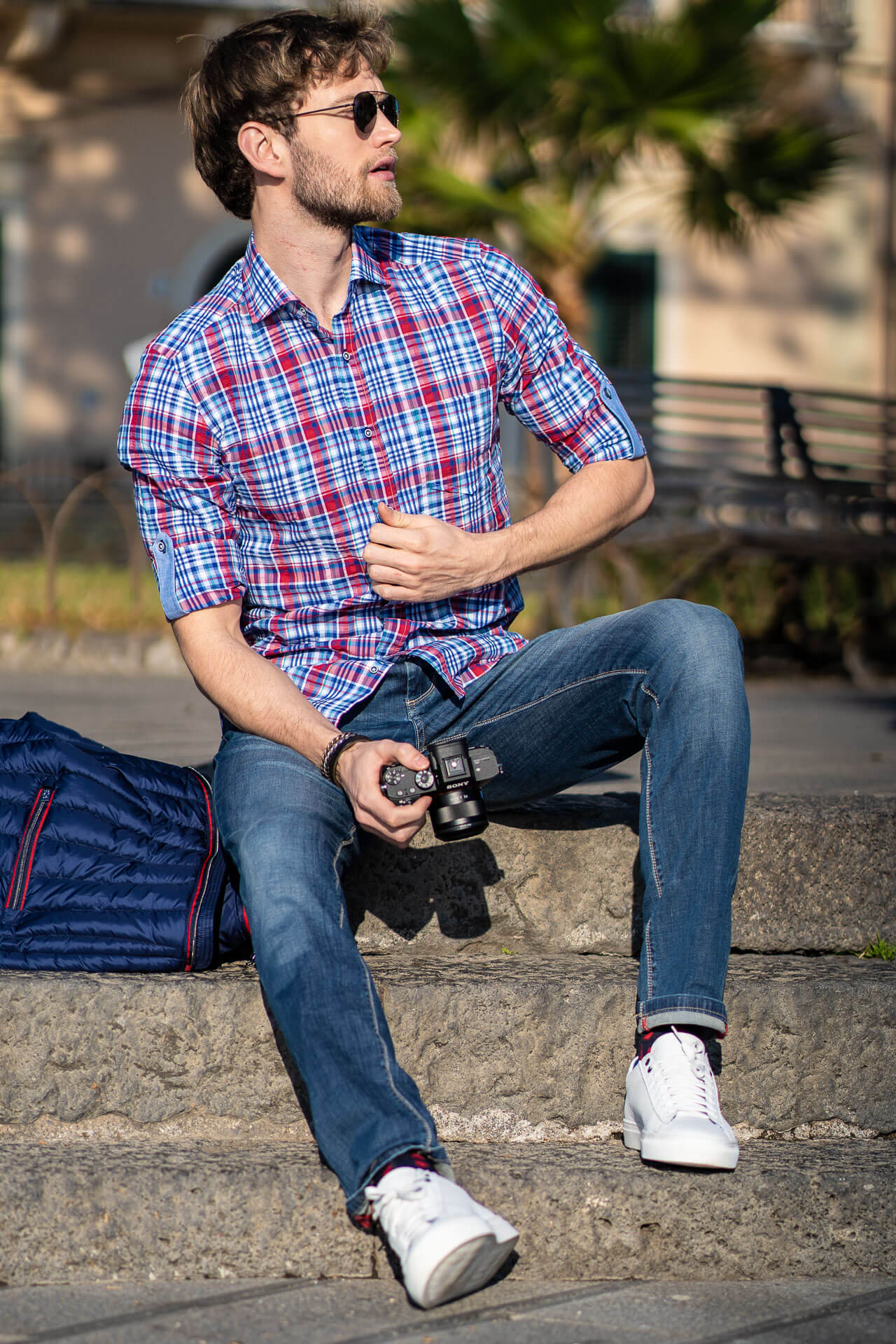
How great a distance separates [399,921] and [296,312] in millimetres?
1073

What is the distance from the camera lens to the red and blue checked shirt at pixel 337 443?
2498 millimetres

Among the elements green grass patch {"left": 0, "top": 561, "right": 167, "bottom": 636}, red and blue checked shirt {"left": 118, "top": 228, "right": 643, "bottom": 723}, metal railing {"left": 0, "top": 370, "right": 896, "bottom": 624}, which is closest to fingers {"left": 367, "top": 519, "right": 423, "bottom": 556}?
red and blue checked shirt {"left": 118, "top": 228, "right": 643, "bottom": 723}

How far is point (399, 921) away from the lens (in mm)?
2629

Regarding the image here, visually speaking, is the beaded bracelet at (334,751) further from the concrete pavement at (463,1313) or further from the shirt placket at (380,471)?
the concrete pavement at (463,1313)

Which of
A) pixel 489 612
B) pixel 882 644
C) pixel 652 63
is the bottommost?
pixel 882 644

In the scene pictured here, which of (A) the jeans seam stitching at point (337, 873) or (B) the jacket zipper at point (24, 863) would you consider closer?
(A) the jeans seam stitching at point (337, 873)

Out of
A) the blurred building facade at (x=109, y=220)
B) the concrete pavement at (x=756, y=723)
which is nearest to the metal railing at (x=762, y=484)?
the concrete pavement at (x=756, y=723)

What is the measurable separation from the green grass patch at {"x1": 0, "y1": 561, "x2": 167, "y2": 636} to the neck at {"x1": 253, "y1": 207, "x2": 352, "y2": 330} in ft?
14.4

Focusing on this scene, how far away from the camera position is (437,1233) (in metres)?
1.85

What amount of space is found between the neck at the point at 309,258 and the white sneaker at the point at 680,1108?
1.34m

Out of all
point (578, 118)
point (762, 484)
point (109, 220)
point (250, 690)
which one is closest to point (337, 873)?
point (250, 690)

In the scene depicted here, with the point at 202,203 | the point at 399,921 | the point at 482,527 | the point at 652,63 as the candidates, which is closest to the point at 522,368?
the point at 482,527

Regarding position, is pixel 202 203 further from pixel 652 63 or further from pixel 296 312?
pixel 296 312

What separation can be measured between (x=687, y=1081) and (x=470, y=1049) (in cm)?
38
